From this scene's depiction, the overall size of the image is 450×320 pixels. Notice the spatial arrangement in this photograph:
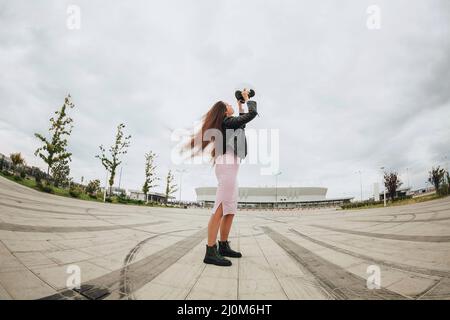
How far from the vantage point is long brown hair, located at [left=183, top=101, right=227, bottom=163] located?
2.70m

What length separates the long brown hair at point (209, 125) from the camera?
106 inches

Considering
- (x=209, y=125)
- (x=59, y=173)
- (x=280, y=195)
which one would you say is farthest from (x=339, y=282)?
(x=280, y=195)

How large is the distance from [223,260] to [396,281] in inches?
62.3

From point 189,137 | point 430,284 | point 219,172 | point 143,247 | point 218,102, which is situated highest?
point 218,102

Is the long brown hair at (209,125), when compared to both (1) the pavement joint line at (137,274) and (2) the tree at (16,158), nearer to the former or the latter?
(1) the pavement joint line at (137,274)

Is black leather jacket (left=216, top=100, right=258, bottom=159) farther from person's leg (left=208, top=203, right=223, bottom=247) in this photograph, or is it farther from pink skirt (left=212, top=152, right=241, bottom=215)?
person's leg (left=208, top=203, right=223, bottom=247)

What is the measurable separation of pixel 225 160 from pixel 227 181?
10.7 inches

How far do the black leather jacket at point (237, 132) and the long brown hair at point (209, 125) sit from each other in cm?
12

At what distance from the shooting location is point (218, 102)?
2.71m

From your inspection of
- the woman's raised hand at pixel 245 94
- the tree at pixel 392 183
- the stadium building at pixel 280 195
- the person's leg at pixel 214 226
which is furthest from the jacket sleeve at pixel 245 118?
the stadium building at pixel 280 195

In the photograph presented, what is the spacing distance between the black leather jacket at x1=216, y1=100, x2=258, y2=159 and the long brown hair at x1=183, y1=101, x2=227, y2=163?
4.5 inches

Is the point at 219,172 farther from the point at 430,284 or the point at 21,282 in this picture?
the point at 430,284

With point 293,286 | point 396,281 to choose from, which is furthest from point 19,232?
point 396,281
